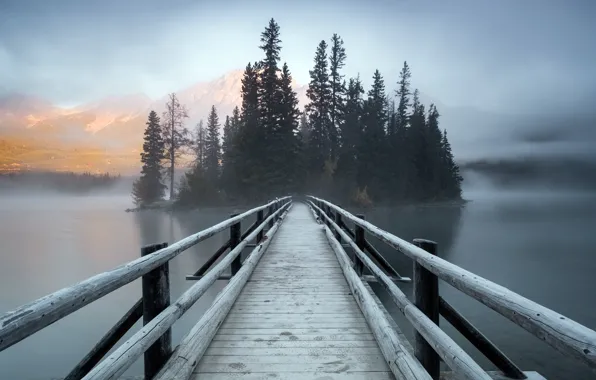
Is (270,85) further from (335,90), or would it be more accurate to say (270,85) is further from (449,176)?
(449,176)

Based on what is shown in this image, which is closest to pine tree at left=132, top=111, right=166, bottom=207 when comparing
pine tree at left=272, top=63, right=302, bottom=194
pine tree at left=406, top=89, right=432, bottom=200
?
pine tree at left=272, top=63, right=302, bottom=194

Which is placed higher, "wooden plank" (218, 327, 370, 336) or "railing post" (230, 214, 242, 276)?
"railing post" (230, 214, 242, 276)

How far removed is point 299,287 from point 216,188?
44.4 m

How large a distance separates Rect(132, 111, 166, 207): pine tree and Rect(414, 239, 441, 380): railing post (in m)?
56.0

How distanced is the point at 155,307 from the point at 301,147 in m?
45.7

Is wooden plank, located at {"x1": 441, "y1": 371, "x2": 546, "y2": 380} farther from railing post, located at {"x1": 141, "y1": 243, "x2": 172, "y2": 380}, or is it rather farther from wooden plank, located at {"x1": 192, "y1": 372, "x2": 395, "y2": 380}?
railing post, located at {"x1": 141, "y1": 243, "x2": 172, "y2": 380}

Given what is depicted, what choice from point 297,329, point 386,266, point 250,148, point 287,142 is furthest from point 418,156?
point 297,329

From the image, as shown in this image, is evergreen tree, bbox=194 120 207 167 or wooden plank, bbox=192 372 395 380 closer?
wooden plank, bbox=192 372 395 380

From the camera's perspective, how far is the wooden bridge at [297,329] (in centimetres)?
157

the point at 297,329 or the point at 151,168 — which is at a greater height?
the point at 151,168

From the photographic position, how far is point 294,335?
3.66 m

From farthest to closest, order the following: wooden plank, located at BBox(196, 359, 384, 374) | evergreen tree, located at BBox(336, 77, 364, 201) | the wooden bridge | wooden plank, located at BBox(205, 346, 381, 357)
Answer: evergreen tree, located at BBox(336, 77, 364, 201)
wooden plank, located at BBox(205, 346, 381, 357)
wooden plank, located at BBox(196, 359, 384, 374)
the wooden bridge

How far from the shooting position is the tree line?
1777 inches

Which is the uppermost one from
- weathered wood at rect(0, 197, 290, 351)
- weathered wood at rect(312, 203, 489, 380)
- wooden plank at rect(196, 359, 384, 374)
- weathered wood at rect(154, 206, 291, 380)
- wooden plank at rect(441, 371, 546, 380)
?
weathered wood at rect(0, 197, 290, 351)
